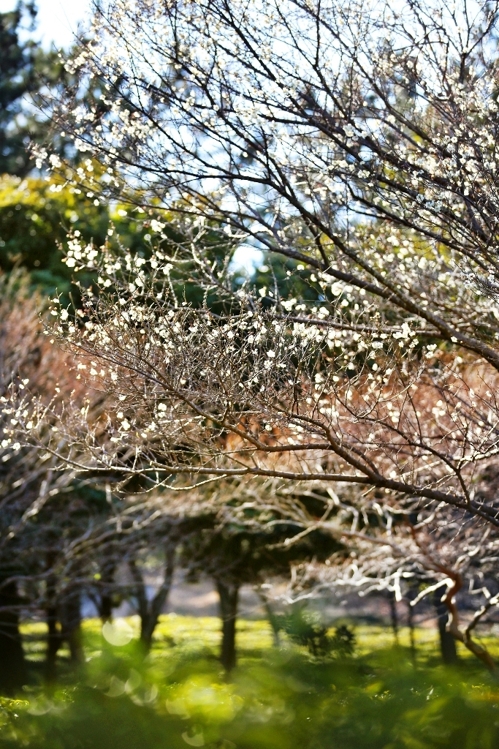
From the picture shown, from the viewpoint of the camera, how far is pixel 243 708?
211cm

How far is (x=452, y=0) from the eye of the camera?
4.95m

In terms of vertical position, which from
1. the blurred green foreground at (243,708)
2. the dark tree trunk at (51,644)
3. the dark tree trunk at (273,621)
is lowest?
the dark tree trunk at (51,644)

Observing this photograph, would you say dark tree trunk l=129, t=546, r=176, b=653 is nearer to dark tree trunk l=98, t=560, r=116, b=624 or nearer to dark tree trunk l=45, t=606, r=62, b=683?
dark tree trunk l=98, t=560, r=116, b=624

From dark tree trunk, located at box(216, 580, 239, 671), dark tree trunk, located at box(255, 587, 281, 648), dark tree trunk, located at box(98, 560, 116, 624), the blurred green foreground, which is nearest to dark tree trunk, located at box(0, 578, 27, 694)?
dark tree trunk, located at box(98, 560, 116, 624)

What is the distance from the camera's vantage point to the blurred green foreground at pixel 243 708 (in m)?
2.05

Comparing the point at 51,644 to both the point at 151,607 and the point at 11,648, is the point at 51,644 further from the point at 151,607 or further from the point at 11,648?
the point at 151,607

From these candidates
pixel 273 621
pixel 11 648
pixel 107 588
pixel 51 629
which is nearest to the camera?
pixel 273 621

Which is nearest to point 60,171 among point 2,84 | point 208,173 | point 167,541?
point 208,173

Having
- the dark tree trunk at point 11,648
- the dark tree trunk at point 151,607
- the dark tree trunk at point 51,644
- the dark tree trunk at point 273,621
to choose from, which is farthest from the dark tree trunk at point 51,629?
the dark tree trunk at point 273,621

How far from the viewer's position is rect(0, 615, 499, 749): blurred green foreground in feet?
6.72

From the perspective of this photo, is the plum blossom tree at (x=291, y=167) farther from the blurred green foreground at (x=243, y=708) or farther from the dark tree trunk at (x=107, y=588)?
the dark tree trunk at (x=107, y=588)

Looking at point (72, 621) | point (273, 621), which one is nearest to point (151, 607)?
point (72, 621)

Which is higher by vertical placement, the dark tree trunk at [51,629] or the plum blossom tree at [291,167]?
the plum blossom tree at [291,167]

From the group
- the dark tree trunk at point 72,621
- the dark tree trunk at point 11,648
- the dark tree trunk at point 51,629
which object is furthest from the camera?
the dark tree trunk at point 72,621
